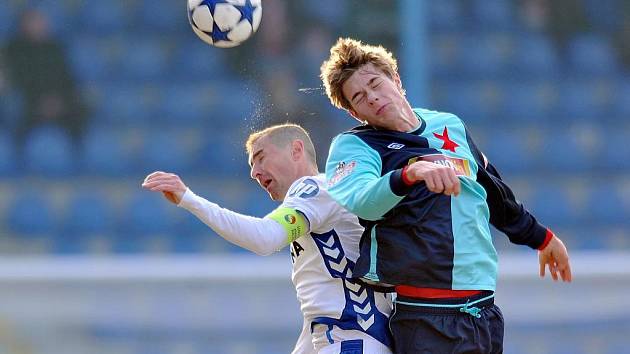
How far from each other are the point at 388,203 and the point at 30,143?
3.79 m

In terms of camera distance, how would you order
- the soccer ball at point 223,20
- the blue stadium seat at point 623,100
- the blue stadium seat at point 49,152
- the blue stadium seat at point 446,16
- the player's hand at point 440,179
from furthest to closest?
the blue stadium seat at point 623,100, the blue stadium seat at point 446,16, the blue stadium seat at point 49,152, the soccer ball at point 223,20, the player's hand at point 440,179

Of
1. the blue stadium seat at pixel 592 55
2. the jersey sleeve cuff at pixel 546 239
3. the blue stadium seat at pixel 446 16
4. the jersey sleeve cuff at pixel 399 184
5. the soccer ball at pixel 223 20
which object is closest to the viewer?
the jersey sleeve cuff at pixel 399 184

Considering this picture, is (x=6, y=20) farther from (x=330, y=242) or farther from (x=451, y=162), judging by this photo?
(x=451, y=162)

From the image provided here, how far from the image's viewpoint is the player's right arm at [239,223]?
3.62m

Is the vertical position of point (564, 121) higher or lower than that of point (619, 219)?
higher

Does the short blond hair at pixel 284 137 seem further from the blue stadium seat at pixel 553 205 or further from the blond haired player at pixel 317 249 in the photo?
the blue stadium seat at pixel 553 205

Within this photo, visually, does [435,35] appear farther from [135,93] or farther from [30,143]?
[30,143]

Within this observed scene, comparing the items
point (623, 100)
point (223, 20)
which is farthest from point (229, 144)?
point (623, 100)

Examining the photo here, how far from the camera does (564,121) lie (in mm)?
6941

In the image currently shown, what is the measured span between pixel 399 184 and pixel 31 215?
3721mm

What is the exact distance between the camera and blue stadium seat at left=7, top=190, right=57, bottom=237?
20.9 feet

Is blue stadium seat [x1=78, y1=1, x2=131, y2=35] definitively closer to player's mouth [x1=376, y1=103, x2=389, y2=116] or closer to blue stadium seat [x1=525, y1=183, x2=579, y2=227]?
blue stadium seat [x1=525, y1=183, x2=579, y2=227]

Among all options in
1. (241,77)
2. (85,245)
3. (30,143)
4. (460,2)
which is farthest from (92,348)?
(460,2)

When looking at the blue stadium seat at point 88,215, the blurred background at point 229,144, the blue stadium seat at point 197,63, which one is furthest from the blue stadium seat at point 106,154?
the blue stadium seat at point 197,63
